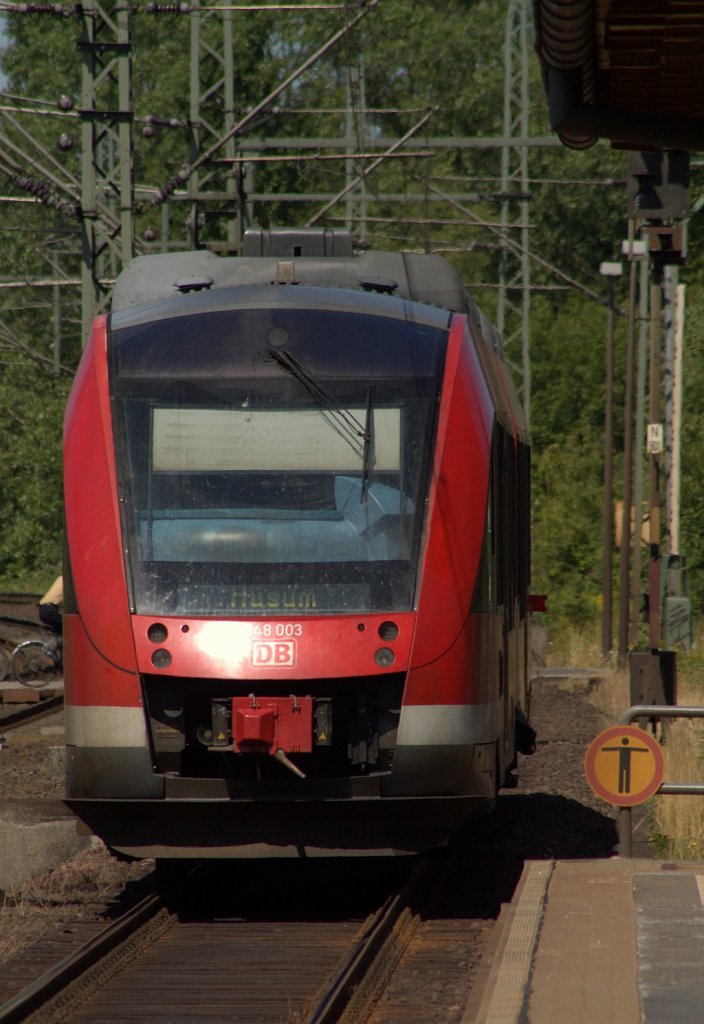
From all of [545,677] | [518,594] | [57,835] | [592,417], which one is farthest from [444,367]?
[592,417]

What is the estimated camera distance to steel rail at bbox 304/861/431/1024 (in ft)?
24.8

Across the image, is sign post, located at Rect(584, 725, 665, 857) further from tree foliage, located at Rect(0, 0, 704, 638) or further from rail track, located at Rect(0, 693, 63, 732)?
tree foliage, located at Rect(0, 0, 704, 638)

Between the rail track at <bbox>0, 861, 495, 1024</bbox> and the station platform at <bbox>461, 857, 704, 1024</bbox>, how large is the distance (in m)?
0.62

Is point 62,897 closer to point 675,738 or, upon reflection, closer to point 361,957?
point 361,957

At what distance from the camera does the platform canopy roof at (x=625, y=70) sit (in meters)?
5.36

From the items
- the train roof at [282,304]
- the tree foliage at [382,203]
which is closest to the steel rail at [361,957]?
the train roof at [282,304]

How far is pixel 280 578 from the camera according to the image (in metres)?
9.37

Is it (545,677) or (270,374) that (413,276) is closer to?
(270,374)

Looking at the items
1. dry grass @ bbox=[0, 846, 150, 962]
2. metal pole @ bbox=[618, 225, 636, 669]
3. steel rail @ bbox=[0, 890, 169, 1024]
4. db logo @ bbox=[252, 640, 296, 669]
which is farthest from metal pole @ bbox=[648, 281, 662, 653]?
db logo @ bbox=[252, 640, 296, 669]

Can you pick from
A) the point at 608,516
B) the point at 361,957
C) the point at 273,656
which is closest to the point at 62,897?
the point at 273,656

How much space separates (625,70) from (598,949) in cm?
340

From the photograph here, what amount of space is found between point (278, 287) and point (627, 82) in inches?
167

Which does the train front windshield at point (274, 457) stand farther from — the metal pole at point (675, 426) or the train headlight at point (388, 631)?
the metal pole at point (675, 426)

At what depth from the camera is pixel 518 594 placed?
498 inches
